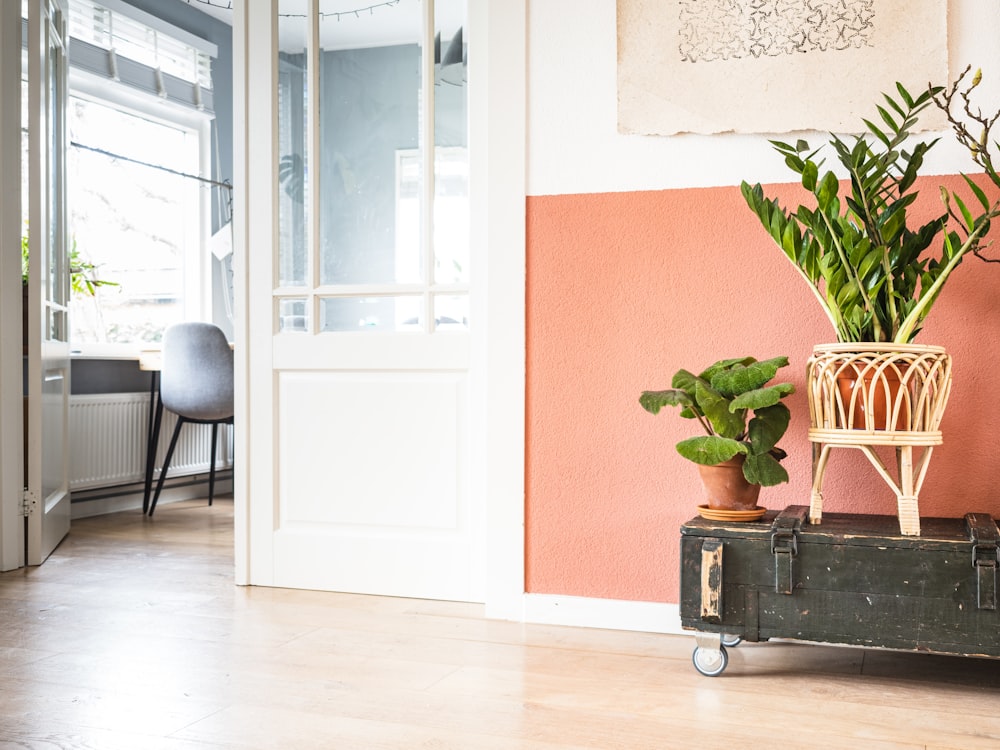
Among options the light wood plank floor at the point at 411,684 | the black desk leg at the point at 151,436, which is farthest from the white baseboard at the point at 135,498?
the light wood plank floor at the point at 411,684

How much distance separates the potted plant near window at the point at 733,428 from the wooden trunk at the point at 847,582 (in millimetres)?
78

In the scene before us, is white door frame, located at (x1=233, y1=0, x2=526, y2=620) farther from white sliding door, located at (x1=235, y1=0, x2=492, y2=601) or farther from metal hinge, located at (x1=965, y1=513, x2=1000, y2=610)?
metal hinge, located at (x1=965, y1=513, x2=1000, y2=610)

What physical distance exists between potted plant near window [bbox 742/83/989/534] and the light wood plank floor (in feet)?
1.32

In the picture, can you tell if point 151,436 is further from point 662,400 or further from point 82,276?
point 662,400

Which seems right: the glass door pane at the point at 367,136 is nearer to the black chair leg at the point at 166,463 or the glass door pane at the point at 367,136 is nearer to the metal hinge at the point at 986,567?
the metal hinge at the point at 986,567

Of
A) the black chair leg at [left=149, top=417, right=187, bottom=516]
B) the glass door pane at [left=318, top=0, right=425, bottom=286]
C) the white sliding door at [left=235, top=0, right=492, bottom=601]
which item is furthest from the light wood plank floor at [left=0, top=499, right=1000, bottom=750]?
the black chair leg at [left=149, top=417, right=187, bottom=516]

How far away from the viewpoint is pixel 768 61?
7.73ft

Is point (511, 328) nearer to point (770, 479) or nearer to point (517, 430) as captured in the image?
point (517, 430)

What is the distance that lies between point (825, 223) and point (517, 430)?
37.0 inches

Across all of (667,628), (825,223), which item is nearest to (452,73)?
(825,223)

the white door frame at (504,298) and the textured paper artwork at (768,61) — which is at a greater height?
the textured paper artwork at (768,61)

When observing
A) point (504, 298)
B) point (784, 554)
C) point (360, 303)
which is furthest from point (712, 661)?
point (360, 303)

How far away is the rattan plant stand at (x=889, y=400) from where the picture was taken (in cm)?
198

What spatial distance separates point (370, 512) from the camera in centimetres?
287
